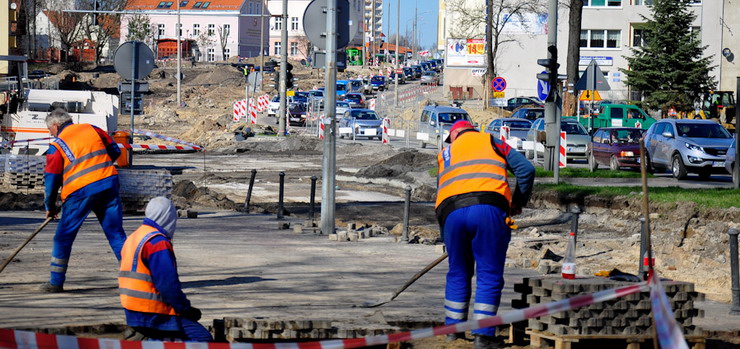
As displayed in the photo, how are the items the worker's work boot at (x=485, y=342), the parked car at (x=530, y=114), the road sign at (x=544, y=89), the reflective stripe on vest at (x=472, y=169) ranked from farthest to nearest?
the parked car at (x=530, y=114) → the road sign at (x=544, y=89) → the reflective stripe on vest at (x=472, y=169) → the worker's work boot at (x=485, y=342)

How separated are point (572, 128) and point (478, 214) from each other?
29.1 meters

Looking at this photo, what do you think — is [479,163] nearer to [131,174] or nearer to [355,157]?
[131,174]

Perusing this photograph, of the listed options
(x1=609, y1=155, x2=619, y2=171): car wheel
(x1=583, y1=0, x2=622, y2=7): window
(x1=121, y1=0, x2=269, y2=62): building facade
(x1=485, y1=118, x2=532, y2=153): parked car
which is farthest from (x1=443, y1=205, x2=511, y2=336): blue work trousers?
(x1=121, y1=0, x2=269, y2=62): building facade

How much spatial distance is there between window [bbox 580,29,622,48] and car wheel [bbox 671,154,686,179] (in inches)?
1933

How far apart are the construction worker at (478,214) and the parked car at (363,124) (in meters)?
37.6

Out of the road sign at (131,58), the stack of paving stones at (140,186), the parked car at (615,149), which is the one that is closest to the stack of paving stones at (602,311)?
the stack of paving stones at (140,186)

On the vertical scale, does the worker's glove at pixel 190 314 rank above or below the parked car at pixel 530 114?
below

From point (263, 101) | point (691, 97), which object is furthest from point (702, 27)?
point (263, 101)

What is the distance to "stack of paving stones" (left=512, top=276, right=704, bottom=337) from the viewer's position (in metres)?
8.25

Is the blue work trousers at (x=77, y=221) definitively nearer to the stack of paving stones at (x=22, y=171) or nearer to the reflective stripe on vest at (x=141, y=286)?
the reflective stripe on vest at (x=141, y=286)

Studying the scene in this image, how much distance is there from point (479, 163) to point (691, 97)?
55.7 m

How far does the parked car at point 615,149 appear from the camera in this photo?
99.6 ft

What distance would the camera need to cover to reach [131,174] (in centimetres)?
1877

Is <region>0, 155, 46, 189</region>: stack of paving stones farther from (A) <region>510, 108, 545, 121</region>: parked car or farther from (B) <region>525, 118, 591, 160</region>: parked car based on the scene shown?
(A) <region>510, 108, 545, 121</region>: parked car
